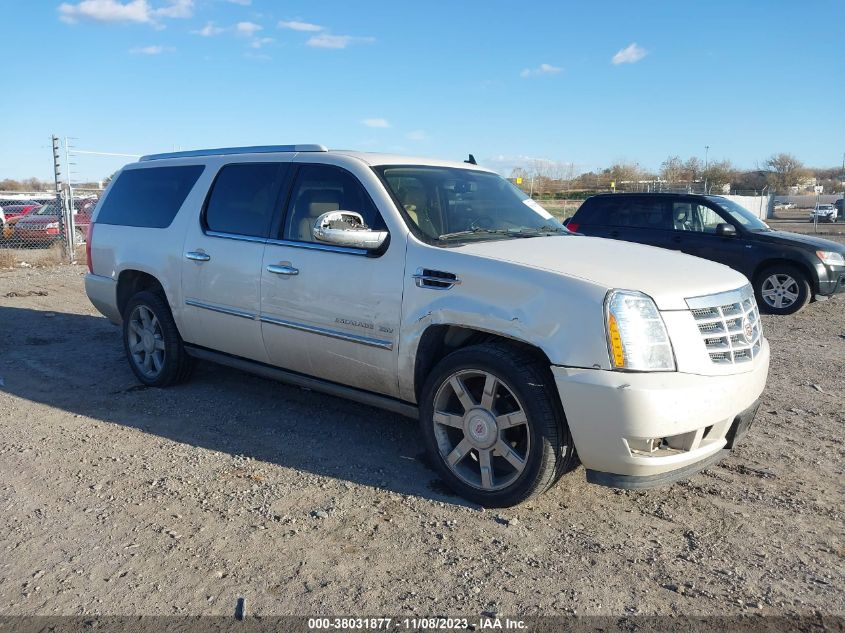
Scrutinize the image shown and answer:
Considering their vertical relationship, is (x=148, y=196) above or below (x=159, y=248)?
above

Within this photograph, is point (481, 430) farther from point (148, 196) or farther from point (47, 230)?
point (47, 230)

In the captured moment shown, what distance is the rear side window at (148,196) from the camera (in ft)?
18.8

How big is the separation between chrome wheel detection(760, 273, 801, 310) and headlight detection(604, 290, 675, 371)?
26.7ft

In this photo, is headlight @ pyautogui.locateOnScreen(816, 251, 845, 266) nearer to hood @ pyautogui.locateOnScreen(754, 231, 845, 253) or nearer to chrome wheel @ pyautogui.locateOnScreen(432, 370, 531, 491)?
hood @ pyautogui.locateOnScreen(754, 231, 845, 253)

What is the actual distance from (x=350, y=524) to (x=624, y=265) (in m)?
2.00

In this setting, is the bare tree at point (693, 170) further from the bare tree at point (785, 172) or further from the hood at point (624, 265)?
the hood at point (624, 265)

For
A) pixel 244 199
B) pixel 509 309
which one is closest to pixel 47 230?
pixel 244 199

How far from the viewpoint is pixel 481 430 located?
3.78 meters

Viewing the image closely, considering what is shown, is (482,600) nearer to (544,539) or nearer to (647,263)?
(544,539)

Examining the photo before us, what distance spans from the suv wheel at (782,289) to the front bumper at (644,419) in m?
7.72

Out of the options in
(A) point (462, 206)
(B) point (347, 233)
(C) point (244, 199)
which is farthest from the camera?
(C) point (244, 199)

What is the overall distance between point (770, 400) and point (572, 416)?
10.5 feet

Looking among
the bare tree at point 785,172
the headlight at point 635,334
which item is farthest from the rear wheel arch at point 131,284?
the bare tree at point 785,172

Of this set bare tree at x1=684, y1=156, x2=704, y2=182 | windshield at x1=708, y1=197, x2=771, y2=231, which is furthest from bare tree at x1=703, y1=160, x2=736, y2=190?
windshield at x1=708, y1=197, x2=771, y2=231
